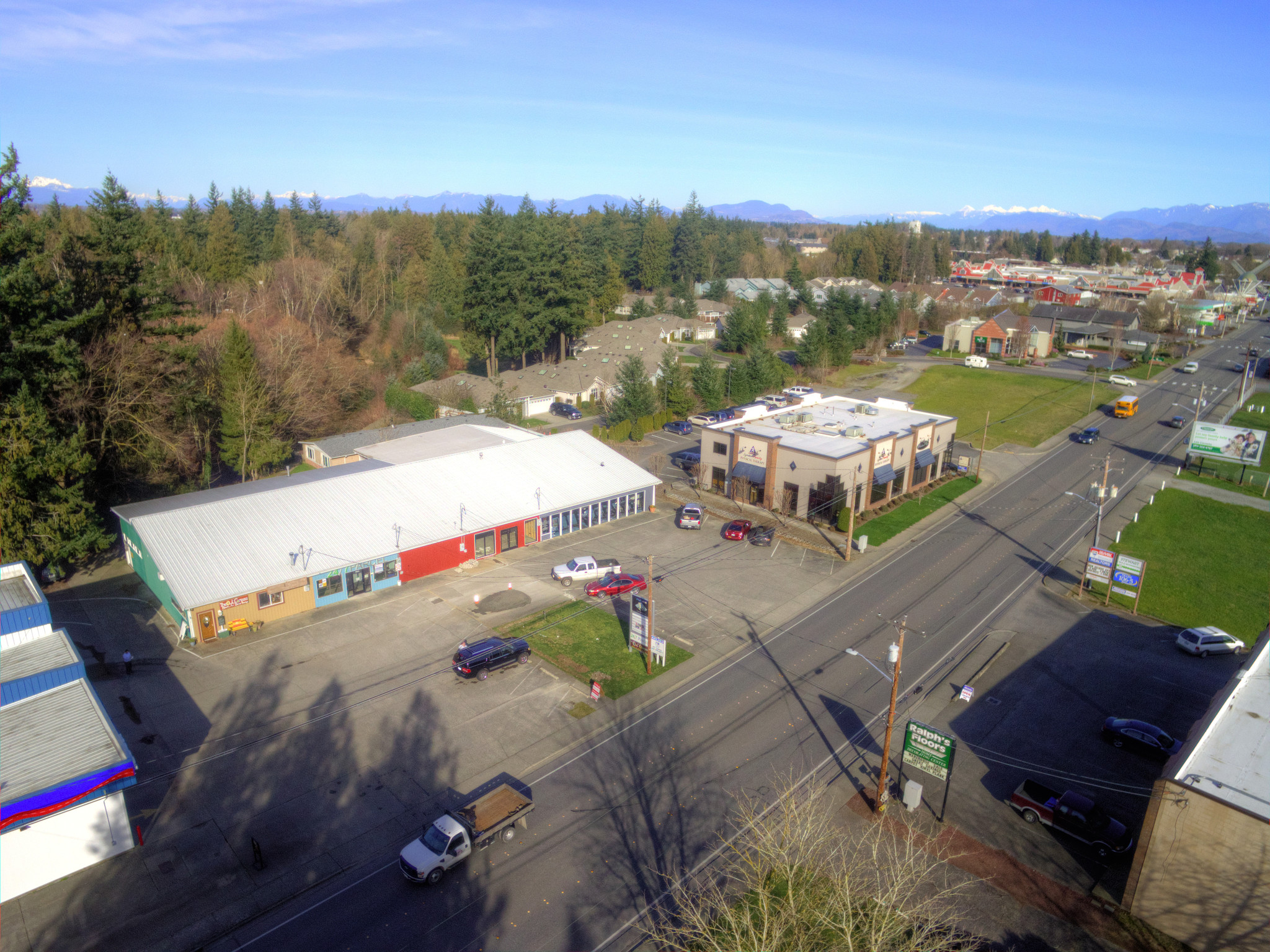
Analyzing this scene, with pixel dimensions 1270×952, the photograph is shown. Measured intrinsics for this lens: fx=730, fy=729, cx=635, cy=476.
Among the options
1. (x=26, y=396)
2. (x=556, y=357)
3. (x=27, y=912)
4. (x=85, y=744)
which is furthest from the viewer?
(x=556, y=357)

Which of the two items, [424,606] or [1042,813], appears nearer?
[1042,813]

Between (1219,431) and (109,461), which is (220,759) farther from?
(1219,431)

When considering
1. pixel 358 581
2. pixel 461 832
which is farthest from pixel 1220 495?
pixel 358 581

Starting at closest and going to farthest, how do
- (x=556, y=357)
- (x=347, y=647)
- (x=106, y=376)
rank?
(x=347, y=647), (x=106, y=376), (x=556, y=357)

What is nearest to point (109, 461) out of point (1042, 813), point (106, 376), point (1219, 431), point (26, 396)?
point (106, 376)

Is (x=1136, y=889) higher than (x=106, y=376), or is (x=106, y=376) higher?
(x=106, y=376)

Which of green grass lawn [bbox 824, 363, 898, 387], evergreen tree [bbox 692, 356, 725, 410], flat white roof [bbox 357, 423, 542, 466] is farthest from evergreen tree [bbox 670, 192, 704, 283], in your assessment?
flat white roof [bbox 357, 423, 542, 466]

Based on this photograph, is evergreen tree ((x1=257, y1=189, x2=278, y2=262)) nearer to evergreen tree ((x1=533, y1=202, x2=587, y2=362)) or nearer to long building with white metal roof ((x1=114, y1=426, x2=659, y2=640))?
evergreen tree ((x1=533, y1=202, x2=587, y2=362))

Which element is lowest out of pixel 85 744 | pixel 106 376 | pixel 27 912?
pixel 27 912
